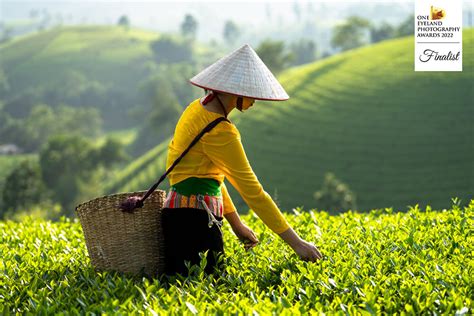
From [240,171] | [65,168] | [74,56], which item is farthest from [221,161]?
[74,56]

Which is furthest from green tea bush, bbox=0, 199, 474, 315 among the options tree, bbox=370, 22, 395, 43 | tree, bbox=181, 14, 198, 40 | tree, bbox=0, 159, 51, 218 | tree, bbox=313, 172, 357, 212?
tree, bbox=181, 14, 198, 40

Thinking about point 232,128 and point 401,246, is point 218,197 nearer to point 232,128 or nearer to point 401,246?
point 232,128

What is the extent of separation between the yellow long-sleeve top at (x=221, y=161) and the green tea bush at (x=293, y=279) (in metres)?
0.40

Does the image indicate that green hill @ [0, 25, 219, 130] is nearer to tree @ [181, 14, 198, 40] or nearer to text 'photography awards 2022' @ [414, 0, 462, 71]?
tree @ [181, 14, 198, 40]

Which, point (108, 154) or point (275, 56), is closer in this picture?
point (108, 154)

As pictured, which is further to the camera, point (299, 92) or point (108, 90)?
point (108, 90)

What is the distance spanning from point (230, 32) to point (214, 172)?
18015cm

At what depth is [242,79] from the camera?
4.02m

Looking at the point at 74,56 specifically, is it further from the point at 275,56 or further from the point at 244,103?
the point at 244,103

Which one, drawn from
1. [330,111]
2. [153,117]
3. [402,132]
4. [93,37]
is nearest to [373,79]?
[330,111]

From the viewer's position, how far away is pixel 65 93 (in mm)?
113062

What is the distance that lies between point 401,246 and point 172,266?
157 centimetres

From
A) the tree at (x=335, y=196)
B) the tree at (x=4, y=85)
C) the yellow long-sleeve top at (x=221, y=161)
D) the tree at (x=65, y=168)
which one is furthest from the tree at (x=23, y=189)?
the yellow long-sleeve top at (x=221, y=161)

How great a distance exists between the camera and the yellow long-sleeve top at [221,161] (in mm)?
3949
